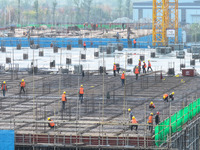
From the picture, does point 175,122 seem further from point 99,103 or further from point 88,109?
point 99,103

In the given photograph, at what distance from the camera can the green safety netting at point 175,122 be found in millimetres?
42188

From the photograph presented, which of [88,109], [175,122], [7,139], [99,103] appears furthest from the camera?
[99,103]

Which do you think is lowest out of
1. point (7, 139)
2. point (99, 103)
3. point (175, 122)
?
point (7, 139)

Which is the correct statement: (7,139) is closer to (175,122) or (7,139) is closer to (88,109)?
(175,122)

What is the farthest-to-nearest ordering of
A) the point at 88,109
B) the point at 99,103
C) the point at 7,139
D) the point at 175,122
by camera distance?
the point at 99,103
the point at 88,109
the point at 175,122
the point at 7,139

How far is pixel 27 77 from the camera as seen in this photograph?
73938 mm

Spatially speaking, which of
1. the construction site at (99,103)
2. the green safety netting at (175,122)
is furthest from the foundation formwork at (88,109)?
the green safety netting at (175,122)

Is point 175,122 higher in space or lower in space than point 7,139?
higher

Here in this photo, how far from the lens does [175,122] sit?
148 feet

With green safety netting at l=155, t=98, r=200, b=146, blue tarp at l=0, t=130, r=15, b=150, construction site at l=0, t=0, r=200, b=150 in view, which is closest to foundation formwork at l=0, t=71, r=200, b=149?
construction site at l=0, t=0, r=200, b=150

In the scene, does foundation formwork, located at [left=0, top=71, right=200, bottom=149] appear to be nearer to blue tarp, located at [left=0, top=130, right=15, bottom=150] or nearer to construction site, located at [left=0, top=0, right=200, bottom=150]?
construction site, located at [left=0, top=0, right=200, bottom=150]

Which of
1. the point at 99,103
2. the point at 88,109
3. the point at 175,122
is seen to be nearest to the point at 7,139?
the point at 175,122

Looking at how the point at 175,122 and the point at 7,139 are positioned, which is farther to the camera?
the point at 175,122

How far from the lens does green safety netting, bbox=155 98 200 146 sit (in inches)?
1661
